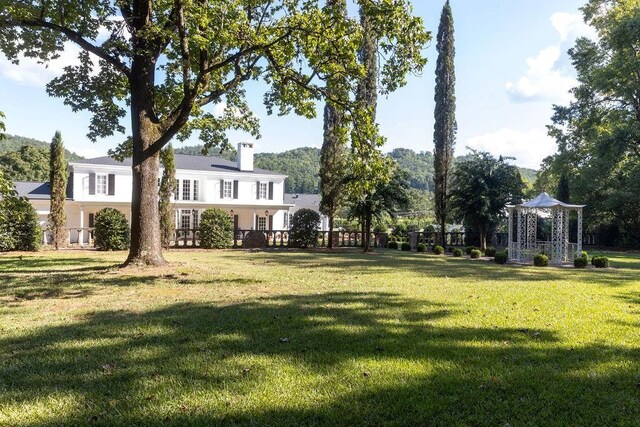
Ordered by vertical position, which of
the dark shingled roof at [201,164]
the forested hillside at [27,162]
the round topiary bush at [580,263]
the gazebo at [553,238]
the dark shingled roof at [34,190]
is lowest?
the round topiary bush at [580,263]

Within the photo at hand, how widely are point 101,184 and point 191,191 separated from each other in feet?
19.5

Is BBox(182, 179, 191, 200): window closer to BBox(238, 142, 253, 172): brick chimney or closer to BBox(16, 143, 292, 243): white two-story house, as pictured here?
BBox(16, 143, 292, 243): white two-story house

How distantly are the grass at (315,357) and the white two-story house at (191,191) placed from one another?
75.6 feet

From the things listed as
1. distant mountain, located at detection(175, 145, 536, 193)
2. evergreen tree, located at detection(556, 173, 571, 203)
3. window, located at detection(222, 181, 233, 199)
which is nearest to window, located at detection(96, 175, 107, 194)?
window, located at detection(222, 181, 233, 199)

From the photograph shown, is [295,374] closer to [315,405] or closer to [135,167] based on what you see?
[315,405]

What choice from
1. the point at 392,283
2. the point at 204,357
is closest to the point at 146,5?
the point at 392,283

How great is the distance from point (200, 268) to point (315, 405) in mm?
9463

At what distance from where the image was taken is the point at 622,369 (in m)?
4.09

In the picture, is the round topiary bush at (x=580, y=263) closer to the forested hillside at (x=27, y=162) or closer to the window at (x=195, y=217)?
the window at (x=195, y=217)

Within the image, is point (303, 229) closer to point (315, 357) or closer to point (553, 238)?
point (553, 238)

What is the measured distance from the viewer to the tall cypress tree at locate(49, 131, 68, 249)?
66.0 feet

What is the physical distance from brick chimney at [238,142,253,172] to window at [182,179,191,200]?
13.9 feet

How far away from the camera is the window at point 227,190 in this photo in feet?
111

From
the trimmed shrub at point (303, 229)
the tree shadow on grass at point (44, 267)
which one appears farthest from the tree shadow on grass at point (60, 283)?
the trimmed shrub at point (303, 229)
